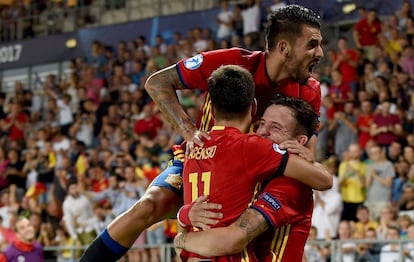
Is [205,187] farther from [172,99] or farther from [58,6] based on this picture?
[58,6]

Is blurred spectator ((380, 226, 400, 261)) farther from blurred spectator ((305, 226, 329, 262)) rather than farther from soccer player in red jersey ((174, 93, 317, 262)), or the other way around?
soccer player in red jersey ((174, 93, 317, 262))

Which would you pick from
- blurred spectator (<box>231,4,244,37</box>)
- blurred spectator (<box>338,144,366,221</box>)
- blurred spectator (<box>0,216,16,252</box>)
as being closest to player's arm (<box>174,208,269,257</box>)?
blurred spectator (<box>338,144,366,221</box>)

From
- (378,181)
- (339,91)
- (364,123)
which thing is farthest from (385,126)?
(339,91)

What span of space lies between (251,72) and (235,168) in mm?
868

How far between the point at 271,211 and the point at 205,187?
1.17 feet

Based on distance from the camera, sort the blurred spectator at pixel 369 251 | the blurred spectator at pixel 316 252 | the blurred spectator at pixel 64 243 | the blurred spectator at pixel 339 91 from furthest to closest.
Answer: the blurred spectator at pixel 339 91 → the blurred spectator at pixel 64 243 → the blurred spectator at pixel 316 252 → the blurred spectator at pixel 369 251

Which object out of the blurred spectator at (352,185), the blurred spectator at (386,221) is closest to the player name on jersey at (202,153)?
the blurred spectator at (386,221)

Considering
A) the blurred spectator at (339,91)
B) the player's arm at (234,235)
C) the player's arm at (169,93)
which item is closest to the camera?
the player's arm at (234,235)

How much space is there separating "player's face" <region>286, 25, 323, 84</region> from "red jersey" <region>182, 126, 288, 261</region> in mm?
764

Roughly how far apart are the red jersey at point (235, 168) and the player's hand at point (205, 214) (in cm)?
3

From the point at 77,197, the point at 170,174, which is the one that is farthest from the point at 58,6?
the point at 170,174

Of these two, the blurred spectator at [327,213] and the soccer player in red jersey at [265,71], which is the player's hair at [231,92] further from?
the blurred spectator at [327,213]

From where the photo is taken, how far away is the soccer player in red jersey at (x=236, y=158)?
16.2 feet

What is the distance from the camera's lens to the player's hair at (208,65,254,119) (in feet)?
16.3
